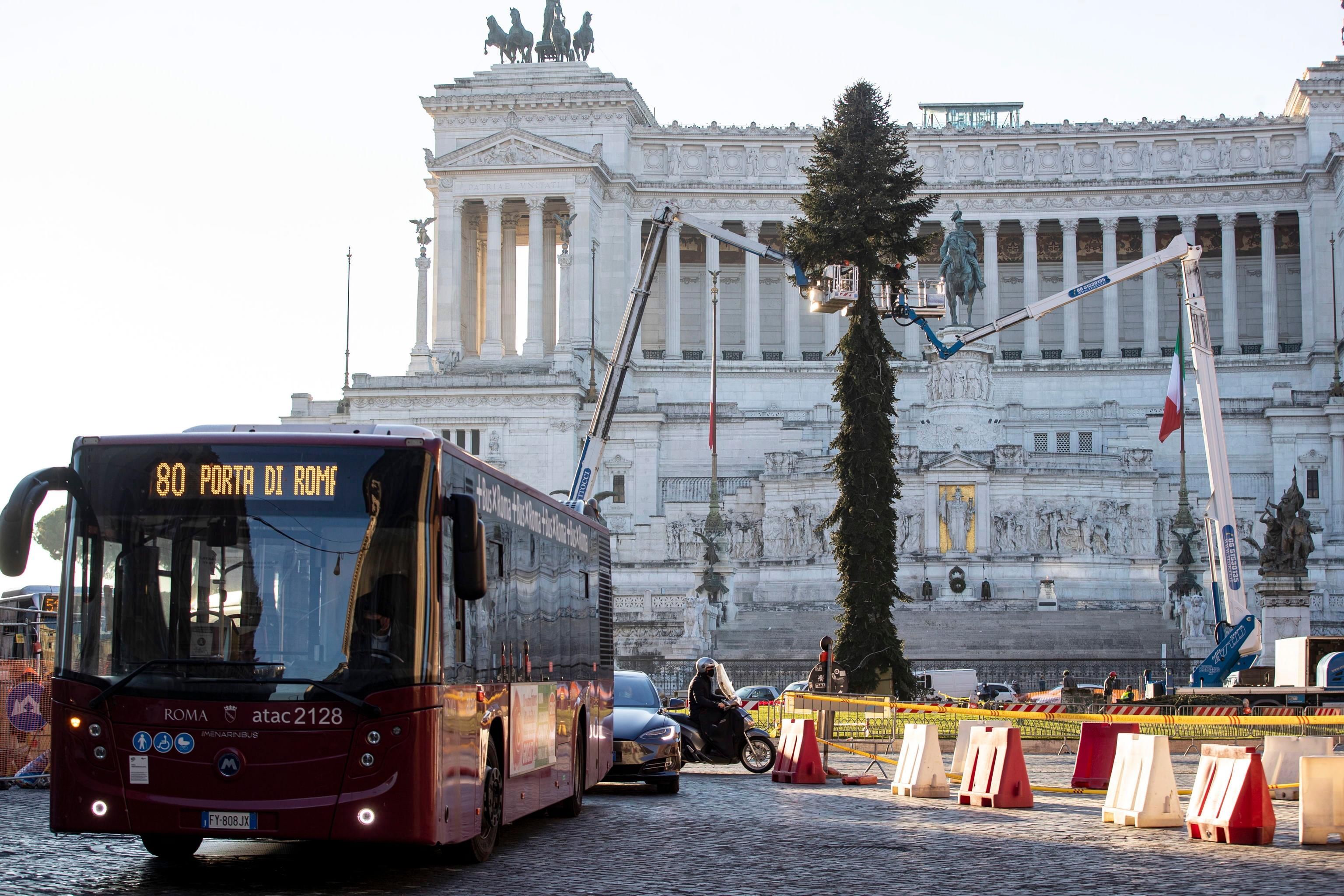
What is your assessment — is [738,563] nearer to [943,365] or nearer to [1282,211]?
[943,365]

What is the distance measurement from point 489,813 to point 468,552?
2994 millimetres

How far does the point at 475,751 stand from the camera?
567 inches

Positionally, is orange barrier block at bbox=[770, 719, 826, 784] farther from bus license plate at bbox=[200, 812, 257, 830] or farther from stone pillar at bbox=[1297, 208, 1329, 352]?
stone pillar at bbox=[1297, 208, 1329, 352]

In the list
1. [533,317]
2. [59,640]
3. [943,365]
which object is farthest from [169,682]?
[533,317]

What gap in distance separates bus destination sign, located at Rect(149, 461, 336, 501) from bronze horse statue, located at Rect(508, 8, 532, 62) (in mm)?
82516

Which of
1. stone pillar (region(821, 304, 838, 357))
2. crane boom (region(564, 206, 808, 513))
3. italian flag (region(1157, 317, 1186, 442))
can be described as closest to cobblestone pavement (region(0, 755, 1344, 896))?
crane boom (region(564, 206, 808, 513))

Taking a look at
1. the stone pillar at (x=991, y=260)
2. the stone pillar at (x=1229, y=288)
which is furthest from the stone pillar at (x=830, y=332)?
the stone pillar at (x=1229, y=288)

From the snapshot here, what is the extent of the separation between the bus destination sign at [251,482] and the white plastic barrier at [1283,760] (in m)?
12.1

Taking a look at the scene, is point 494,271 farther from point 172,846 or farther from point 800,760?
point 172,846

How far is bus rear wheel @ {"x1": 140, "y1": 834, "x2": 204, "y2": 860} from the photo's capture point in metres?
14.2

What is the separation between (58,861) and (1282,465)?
65.9 m

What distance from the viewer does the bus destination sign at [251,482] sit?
1310cm

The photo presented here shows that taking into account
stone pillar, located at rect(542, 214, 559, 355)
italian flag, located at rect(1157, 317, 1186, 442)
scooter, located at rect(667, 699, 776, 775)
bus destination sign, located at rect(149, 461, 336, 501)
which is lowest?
scooter, located at rect(667, 699, 776, 775)

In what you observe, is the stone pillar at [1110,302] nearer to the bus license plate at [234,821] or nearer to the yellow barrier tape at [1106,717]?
the yellow barrier tape at [1106,717]
